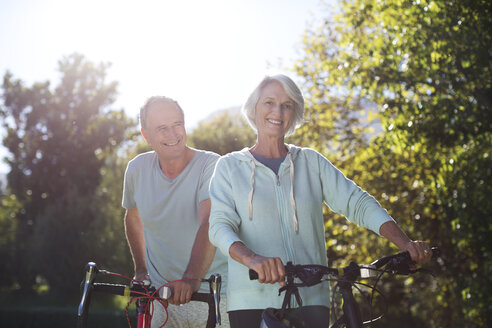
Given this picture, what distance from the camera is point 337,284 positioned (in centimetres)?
218

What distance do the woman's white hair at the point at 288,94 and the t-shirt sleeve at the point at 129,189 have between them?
105 cm

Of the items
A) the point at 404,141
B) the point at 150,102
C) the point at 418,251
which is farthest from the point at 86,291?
the point at 404,141

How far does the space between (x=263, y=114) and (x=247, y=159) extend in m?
0.22

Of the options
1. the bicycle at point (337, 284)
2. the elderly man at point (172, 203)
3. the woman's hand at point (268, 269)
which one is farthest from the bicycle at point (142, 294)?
the woman's hand at point (268, 269)

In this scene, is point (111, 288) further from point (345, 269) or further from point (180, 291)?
point (345, 269)

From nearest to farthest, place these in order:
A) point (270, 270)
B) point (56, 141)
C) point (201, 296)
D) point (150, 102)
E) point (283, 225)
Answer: point (270, 270) < point (283, 225) < point (201, 296) < point (150, 102) < point (56, 141)

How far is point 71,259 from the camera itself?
60.0ft

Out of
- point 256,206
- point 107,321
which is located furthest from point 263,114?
point 107,321

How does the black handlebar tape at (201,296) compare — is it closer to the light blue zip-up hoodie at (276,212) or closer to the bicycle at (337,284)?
the light blue zip-up hoodie at (276,212)

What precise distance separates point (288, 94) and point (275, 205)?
0.50 metres

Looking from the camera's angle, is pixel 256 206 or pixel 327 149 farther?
pixel 327 149

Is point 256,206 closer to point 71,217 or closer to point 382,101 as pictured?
point 382,101

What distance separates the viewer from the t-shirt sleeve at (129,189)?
355 cm

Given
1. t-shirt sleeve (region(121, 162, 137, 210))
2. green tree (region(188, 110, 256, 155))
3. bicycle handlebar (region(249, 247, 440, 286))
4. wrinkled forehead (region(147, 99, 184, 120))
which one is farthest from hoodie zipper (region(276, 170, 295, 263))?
green tree (region(188, 110, 256, 155))
